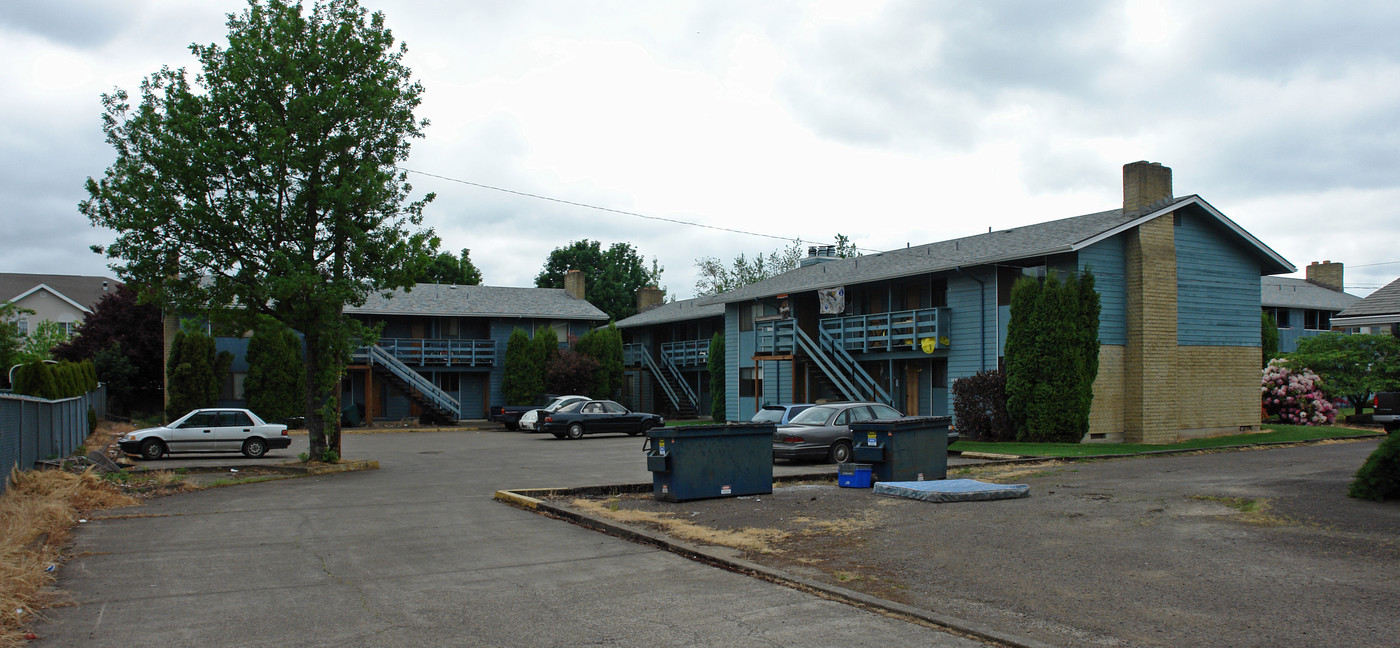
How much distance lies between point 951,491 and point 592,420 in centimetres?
2084

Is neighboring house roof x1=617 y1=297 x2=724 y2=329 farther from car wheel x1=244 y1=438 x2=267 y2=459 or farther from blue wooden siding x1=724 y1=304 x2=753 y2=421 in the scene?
car wheel x1=244 y1=438 x2=267 y2=459

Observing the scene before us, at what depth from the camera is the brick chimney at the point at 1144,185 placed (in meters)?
25.9

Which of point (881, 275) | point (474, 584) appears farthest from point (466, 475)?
point (881, 275)

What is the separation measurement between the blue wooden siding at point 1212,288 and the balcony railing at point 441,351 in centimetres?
3029

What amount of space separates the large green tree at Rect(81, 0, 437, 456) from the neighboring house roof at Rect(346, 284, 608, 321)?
23.2 metres

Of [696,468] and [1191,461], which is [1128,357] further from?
[696,468]

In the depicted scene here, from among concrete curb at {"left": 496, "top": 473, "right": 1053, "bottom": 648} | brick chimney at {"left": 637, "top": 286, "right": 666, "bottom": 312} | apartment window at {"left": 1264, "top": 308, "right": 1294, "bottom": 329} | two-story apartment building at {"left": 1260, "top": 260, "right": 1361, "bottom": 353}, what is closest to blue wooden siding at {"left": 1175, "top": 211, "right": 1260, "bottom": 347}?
two-story apartment building at {"left": 1260, "top": 260, "right": 1361, "bottom": 353}

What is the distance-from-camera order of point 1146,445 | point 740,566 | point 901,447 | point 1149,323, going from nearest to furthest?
point 740,566 → point 901,447 → point 1146,445 → point 1149,323

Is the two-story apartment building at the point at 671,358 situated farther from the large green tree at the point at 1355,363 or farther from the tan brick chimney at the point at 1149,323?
the large green tree at the point at 1355,363

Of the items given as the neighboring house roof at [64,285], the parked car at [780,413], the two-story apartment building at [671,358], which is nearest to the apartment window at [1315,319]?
the two-story apartment building at [671,358]

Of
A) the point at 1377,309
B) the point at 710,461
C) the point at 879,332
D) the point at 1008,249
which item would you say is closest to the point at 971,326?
the point at 1008,249

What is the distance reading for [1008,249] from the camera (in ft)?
87.9

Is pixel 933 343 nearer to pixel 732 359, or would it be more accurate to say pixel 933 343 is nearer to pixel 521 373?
pixel 732 359

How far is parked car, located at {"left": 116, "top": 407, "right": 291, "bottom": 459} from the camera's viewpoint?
2325 centimetres
